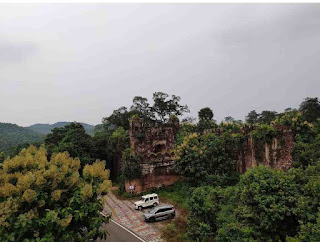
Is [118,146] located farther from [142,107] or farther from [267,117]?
[267,117]

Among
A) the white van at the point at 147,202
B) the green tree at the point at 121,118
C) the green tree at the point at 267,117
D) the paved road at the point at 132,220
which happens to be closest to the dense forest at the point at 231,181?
the paved road at the point at 132,220

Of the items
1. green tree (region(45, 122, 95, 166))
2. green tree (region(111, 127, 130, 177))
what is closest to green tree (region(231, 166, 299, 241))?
green tree (region(45, 122, 95, 166))

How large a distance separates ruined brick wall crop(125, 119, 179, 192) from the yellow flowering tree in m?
13.1

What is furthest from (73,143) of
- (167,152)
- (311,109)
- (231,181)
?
(311,109)

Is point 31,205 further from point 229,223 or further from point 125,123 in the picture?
point 125,123

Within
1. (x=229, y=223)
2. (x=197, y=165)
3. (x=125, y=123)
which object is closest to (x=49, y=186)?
(x=229, y=223)

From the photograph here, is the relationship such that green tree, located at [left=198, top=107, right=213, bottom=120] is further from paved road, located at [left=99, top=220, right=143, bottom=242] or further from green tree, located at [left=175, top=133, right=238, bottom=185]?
paved road, located at [left=99, top=220, right=143, bottom=242]

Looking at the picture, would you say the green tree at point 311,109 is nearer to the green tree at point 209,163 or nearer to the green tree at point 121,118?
the green tree at point 209,163

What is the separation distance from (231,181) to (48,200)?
13.7 meters

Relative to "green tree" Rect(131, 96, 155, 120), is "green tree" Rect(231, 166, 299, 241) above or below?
below

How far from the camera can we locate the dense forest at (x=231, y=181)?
7980 mm

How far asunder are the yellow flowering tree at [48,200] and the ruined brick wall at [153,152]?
517 inches

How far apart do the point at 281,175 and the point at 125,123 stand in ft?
110

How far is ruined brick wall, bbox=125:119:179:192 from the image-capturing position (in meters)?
21.2
